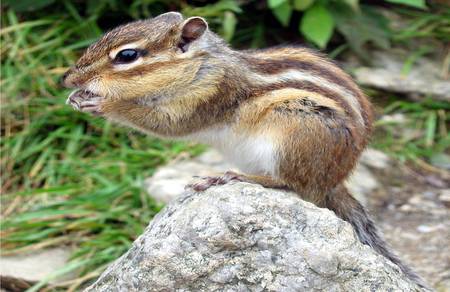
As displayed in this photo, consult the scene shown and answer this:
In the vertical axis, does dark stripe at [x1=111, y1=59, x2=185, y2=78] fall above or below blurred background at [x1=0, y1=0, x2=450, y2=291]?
above

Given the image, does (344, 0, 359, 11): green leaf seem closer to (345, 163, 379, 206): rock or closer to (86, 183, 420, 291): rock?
(345, 163, 379, 206): rock

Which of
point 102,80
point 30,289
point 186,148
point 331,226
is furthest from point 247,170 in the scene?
point 186,148

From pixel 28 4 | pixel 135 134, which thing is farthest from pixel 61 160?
pixel 28 4

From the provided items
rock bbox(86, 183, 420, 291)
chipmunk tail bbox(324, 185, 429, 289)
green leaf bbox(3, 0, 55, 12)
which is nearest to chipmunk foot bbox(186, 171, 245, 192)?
rock bbox(86, 183, 420, 291)

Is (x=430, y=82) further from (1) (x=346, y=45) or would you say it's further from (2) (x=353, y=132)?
(2) (x=353, y=132)

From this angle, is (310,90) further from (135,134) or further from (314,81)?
(135,134)
